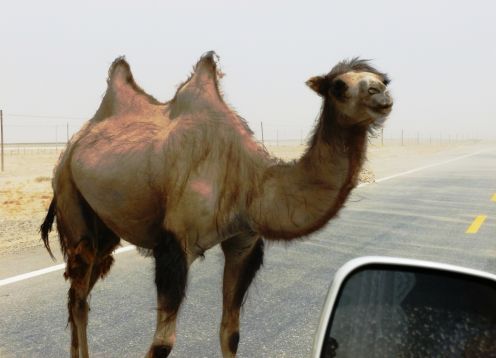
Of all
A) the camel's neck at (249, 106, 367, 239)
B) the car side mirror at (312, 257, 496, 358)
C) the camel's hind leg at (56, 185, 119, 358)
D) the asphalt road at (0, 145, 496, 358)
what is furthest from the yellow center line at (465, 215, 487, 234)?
the car side mirror at (312, 257, 496, 358)

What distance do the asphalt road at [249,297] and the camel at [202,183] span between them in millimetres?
559

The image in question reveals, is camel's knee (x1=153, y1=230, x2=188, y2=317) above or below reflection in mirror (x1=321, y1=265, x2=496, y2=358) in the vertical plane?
below

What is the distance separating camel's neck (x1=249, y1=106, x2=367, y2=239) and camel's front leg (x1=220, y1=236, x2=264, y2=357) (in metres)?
0.43

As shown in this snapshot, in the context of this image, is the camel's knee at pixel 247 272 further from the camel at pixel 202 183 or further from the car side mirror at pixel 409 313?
the car side mirror at pixel 409 313

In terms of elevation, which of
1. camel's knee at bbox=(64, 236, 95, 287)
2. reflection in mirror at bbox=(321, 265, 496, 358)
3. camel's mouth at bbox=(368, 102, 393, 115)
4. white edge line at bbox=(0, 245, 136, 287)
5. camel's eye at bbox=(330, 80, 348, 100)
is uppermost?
camel's eye at bbox=(330, 80, 348, 100)

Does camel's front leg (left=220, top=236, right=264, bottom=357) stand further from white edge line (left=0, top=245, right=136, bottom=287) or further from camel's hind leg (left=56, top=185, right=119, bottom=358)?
white edge line (left=0, top=245, right=136, bottom=287)

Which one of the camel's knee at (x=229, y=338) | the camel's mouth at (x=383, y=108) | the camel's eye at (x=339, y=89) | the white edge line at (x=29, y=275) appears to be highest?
the camel's eye at (x=339, y=89)

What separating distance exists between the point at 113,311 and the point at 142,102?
85.1 inches

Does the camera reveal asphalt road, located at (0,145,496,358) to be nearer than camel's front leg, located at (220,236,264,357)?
No

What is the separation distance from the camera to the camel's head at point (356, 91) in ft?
9.78

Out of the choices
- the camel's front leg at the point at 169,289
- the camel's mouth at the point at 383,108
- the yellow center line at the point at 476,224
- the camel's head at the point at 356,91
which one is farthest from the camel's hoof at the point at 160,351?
the yellow center line at the point at 476,224

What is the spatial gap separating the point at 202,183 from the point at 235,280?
0.81m

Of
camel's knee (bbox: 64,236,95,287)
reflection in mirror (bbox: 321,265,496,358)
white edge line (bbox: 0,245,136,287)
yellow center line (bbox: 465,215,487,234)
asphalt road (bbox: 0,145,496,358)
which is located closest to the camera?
Result: reflection in mirror (bbox: 321,265,496,358)

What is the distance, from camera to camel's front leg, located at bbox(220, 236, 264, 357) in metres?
3.72
